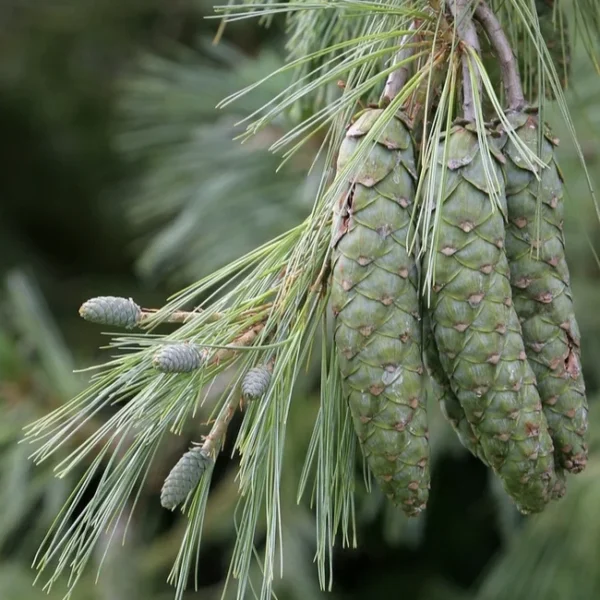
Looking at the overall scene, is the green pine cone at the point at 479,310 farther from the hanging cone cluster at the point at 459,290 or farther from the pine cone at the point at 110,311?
the pine cone at the point at 110,311

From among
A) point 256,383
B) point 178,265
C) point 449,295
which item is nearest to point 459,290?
point 449,295

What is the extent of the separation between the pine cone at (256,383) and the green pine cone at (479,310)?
10 centimetres

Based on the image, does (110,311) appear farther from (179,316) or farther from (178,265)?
Result: (178,265)

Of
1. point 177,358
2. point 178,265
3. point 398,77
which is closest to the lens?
point 177,358

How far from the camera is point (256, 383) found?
0.49 meters

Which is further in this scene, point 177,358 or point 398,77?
point 398,77

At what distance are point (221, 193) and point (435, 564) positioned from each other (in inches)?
43.0

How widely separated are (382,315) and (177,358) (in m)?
0.12

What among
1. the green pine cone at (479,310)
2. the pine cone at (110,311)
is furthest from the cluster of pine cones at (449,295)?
the pine cone at (110,311)

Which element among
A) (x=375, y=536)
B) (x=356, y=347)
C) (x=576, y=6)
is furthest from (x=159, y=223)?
(x=356, y=347)

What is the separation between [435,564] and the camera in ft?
6.79

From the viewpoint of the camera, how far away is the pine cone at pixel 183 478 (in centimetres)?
49

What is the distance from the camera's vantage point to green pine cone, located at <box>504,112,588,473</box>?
530mm

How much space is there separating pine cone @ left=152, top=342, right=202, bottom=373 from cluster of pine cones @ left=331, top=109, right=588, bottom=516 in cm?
9
